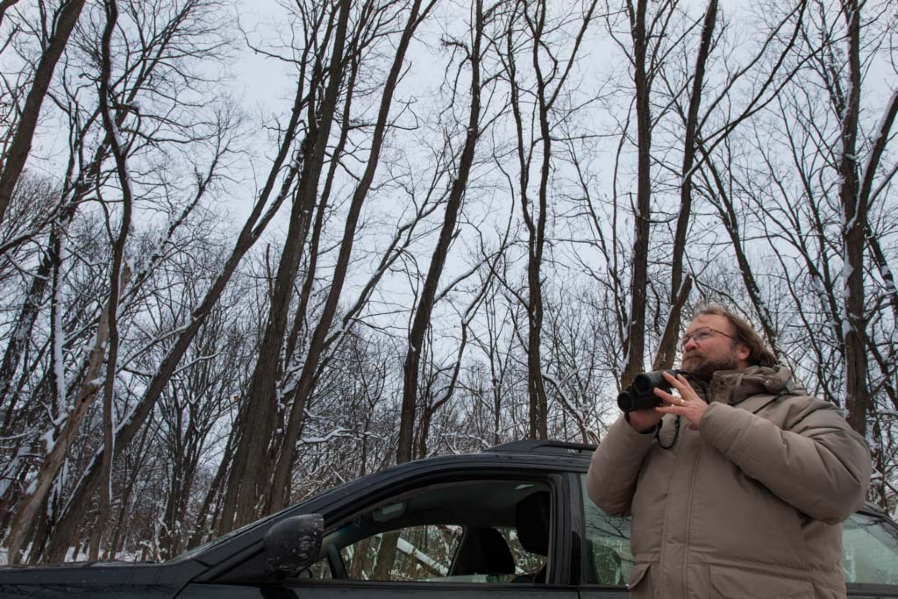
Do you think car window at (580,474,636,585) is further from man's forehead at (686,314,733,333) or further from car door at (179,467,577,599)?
man's forehead at (686,314,733,333)

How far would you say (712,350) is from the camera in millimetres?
2105

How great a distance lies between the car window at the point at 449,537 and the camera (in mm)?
2166

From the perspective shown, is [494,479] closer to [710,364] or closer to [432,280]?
[710,364]

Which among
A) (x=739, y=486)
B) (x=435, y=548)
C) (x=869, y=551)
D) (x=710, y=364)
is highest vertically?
(x=710, y=364)

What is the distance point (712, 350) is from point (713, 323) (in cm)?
11

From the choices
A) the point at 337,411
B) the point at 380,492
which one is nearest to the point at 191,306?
the point at 337,411

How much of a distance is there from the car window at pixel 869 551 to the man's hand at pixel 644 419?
1.35 meters

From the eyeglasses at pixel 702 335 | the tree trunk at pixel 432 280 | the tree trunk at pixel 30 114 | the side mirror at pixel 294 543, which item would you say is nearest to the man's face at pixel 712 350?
the eyeglasses at pixel 702 335

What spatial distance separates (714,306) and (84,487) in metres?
10.6

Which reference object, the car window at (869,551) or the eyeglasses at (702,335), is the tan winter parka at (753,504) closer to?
the eyeglasses at (702,335)

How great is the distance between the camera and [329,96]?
9711 mm

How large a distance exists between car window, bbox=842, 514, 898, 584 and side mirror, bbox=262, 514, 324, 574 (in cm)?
215

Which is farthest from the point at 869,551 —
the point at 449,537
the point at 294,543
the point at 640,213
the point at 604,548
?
the point at 640,213

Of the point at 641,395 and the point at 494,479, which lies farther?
the point at 494,479
